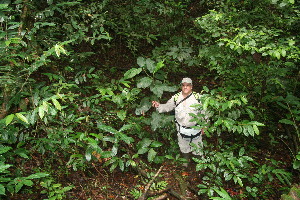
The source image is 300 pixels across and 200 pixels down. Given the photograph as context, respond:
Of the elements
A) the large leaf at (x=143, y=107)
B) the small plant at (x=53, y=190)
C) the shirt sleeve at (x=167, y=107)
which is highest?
the large leaf at (x=143, y=107)

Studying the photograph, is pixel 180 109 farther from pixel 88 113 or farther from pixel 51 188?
pixel 51 188

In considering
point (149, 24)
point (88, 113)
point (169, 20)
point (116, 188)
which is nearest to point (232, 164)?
point (116, 188)

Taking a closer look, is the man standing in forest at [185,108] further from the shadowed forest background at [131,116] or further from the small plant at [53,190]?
the small plant at [53,190]

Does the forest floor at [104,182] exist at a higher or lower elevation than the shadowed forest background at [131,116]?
lower

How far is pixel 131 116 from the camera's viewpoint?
12.2 feet

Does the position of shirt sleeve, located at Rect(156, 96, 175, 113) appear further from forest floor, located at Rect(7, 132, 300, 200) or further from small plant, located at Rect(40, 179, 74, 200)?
small plant, located at Rect(40, 179, 74, 200)

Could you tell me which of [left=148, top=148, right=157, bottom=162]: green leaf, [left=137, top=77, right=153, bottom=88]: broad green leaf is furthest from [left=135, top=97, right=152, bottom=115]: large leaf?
[left=148, top=148, right=157, bottom=162]: green leaf

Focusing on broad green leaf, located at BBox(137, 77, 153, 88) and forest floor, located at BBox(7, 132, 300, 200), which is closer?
broad green leaf, located at BBox(137, 77, 153, 88)

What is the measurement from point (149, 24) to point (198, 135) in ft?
13.7

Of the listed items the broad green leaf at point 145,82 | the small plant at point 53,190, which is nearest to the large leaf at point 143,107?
the broad green leaf at point 145,82

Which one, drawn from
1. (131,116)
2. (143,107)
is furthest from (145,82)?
(131,116)

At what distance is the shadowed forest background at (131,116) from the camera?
2658mm

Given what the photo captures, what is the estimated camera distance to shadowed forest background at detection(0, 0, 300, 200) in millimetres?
2658

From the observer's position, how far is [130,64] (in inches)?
311
